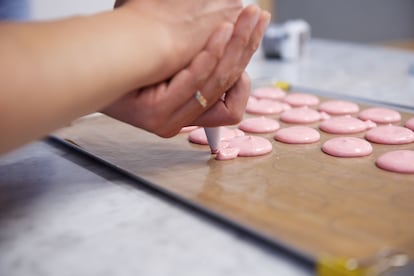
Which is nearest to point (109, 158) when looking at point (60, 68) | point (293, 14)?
point (60, 68)

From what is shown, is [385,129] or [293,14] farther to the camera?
[293,14]

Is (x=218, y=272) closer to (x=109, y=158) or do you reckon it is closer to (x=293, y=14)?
(x=109, y=158)

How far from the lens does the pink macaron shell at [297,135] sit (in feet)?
2.75

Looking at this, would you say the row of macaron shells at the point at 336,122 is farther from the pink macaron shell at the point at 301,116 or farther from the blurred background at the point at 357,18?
the blurred background at the point at 357,18

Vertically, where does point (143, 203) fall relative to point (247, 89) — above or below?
below

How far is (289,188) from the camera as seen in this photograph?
2.11 ft

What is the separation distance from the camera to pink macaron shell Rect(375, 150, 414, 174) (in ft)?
2.30

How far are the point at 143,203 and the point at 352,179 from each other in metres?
0.27

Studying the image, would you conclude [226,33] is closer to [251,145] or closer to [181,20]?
[181,20]

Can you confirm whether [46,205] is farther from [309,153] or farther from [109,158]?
[309,153]

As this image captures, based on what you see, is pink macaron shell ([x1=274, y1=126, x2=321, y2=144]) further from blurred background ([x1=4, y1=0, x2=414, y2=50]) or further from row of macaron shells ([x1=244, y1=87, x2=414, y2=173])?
blurred background ([x1=4, y1=0, x2=414, y2=50])

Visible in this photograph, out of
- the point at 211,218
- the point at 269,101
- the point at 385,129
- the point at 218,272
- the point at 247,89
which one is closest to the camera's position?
the point at 218,272

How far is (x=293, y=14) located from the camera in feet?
9.92

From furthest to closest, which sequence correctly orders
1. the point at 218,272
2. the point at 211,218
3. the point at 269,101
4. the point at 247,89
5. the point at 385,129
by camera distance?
the point at 269,101
the point at 385,129
the point at 247,89
the point at 211,218
the point at 218,272
